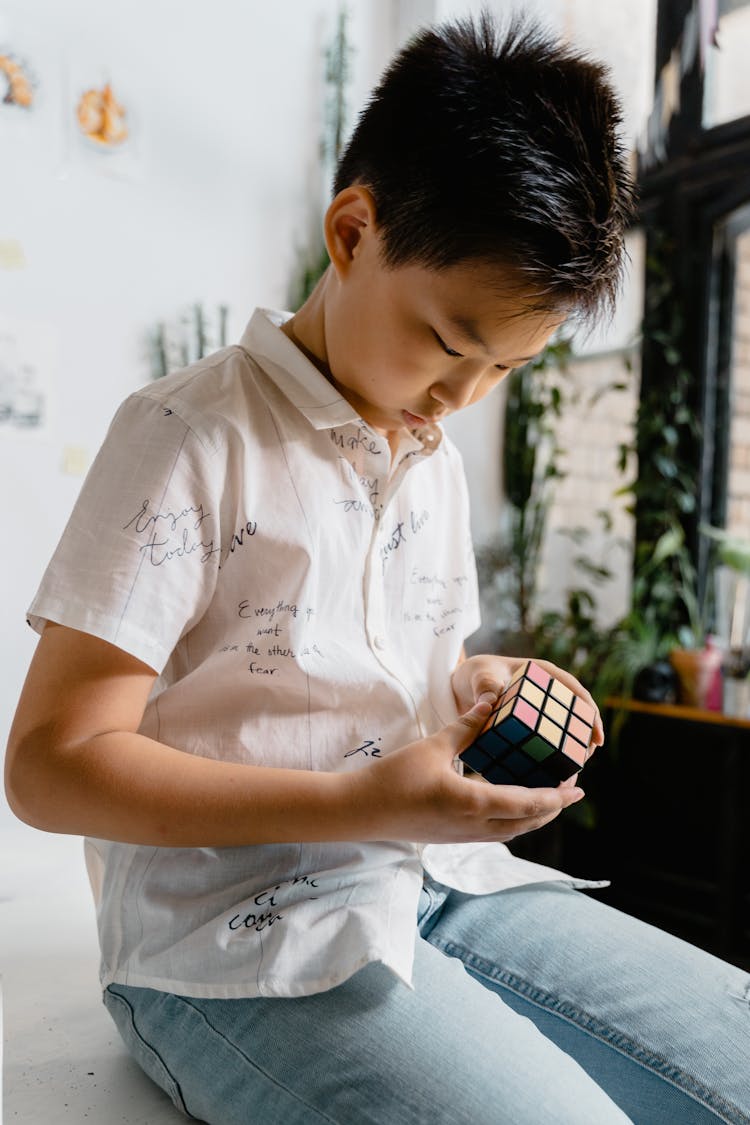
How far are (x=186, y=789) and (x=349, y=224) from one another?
565 mm

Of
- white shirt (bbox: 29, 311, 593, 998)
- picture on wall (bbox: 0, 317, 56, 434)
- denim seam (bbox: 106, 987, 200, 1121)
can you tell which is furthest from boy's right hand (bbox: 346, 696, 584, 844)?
picture on wall (bbox: 0, 317, 56, 434)

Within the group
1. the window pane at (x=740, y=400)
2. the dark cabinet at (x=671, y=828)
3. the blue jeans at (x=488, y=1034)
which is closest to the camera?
the blue jeans at (x=488, y=1034)

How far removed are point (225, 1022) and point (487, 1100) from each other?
0.79 ft

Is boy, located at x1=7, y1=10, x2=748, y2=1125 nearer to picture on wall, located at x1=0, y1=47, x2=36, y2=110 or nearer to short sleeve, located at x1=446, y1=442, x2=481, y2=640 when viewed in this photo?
short sleeve, located at x1=446, y1=442, x2=481, y2=640

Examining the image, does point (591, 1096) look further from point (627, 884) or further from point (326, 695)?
point (627, 884)

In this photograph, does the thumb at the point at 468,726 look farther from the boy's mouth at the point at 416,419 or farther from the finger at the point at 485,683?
the boy's mouth at the point at 416,419

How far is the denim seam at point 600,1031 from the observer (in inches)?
34.1

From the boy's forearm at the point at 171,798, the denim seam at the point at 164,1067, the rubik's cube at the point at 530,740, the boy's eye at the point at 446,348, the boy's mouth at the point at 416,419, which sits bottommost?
the denim seam at the point at 164,1067

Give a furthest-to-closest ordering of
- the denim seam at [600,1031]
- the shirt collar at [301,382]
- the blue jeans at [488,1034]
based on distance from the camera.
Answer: the shirt collar at [301,382], the denim seam at [600,1031], the blue jeans at [488,1034]

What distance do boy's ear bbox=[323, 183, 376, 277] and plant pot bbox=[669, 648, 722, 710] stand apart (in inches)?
80.8

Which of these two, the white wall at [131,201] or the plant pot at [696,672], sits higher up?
the white wall at [131,201]

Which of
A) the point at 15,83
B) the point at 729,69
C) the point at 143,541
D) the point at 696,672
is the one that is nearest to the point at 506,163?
the point at 143,541

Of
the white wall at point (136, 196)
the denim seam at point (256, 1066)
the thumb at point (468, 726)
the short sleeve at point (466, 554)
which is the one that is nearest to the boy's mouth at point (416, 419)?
the short sleeve at point (466, 554)

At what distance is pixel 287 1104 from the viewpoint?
77 cm
